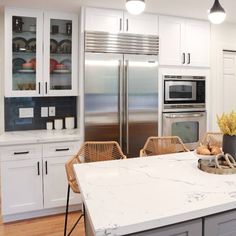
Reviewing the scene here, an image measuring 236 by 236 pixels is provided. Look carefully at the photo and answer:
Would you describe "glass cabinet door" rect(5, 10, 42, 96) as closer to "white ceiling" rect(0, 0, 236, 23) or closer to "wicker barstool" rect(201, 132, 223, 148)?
"white ceiling" rect(0, 0, 236, 23)

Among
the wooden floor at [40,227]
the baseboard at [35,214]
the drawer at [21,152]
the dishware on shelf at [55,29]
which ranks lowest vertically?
the wooden floor at [40,227]

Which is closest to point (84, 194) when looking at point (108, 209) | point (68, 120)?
A: point (108, 209)

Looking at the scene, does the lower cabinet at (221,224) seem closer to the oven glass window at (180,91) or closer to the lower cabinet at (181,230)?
the lower cabinet at (181,230)

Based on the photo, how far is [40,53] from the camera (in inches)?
117

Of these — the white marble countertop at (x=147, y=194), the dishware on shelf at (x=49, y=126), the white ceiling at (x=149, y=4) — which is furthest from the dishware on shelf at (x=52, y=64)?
the white marble countertop at (x=147, y=194)

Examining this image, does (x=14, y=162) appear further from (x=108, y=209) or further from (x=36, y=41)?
(x=108, y=209)

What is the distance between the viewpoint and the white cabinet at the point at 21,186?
264cm

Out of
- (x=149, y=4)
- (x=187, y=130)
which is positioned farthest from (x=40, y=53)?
(x=187, y=130)

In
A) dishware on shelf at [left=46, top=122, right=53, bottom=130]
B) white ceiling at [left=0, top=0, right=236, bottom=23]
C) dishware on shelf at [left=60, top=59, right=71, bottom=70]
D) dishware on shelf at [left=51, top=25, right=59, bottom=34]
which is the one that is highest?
white ceiling at [left=0, top=0, right=236, bottom=23]

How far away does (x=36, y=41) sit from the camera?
2.98 meters

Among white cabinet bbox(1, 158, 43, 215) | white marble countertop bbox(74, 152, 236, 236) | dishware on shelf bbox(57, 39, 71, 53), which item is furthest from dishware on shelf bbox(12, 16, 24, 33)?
white marble countertop bbox(74, 152, 236, 236)

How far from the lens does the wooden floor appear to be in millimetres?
2477

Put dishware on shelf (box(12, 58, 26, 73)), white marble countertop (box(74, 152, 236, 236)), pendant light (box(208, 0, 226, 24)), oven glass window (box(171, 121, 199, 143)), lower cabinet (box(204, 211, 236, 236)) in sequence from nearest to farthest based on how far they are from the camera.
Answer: white marble countertop (box(74, 152, 236, 236)), lower cabinet (box(204, 211, 236, 236)), pendant light (box(208, 0, 226, 24)), dishware on shelf (box(12, 58, 26, 73)), oven glass window (box(171, 121, 199, 143))

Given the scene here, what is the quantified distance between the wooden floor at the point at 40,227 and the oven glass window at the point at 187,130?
5.41ft
